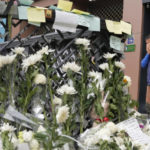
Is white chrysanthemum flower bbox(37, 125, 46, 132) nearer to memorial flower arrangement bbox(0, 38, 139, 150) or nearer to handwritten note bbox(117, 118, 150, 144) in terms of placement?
memorial flower arrangement bbox(0, 38, 139, 150)

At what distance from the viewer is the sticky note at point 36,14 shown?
5.11 ft

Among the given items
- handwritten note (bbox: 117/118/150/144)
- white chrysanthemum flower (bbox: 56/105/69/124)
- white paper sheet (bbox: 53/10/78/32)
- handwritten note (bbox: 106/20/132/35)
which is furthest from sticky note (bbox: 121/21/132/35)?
white chrysanthemum flower (bbox: 56/105/69/124)

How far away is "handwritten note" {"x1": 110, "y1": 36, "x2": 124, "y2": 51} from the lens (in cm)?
194

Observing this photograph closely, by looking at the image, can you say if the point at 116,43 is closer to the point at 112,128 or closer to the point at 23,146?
the point at 112,128

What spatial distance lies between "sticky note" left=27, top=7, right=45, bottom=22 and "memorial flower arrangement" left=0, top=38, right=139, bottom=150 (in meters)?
0.17

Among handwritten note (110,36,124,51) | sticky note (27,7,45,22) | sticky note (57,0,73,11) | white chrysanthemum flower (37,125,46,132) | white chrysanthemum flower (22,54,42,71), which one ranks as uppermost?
sticky note (57,0,73,11)

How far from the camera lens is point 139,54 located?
6.00 meters

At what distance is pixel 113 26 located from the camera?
1.91m

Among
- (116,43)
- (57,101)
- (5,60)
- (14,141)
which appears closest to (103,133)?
(57,101)

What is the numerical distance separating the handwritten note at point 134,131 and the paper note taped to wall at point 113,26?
636 millimetres

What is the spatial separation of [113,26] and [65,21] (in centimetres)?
40

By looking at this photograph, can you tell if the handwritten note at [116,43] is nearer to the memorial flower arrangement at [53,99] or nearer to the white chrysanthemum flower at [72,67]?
the memorial flower arrangement at [53,99]

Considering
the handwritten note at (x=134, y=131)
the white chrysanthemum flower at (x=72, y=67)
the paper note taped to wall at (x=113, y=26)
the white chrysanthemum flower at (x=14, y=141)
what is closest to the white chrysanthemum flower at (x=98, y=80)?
the white chrysanthemum flower at (x=72, y=67)

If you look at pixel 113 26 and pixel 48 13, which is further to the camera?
pixel 113 26
